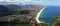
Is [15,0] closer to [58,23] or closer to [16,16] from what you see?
[16,16]

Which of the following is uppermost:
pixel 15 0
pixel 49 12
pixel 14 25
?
pixel 15 0

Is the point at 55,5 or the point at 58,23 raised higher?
the point at 55,5

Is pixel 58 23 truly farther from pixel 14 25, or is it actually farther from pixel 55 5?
pixel 14 25

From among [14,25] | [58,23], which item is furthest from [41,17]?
[14,25]

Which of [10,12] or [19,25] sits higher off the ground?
[10,12]

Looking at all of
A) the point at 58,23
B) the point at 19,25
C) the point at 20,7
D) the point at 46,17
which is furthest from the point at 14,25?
the point at 58,23
